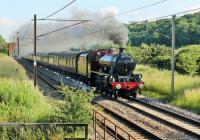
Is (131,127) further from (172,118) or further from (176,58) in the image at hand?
(176,58)

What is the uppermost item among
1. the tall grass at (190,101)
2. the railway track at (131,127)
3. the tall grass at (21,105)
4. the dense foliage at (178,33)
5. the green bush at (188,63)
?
the dense foliage at (178,33)

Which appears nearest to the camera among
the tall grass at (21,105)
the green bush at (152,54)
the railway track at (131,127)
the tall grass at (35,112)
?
the tall grass at (35,112)

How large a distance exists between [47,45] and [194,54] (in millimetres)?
46452

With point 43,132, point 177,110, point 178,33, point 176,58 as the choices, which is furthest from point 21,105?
point 178,33

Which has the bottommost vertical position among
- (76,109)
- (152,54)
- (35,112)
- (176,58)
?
(35,112)

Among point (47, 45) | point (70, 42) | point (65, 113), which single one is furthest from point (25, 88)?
point (47, 45)

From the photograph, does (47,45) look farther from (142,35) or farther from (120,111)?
(120,111)

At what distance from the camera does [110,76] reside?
28.9 meters

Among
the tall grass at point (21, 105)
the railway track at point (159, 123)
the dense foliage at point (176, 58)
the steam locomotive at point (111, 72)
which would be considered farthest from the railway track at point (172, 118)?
the dense foliage at point (176, 58)

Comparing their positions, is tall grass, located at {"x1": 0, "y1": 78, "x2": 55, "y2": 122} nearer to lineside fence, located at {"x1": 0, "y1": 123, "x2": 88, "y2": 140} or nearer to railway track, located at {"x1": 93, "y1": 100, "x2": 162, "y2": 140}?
lineside fence, located at {"x1": 0, "y1": 123, "x2": 88, "y2": 140}

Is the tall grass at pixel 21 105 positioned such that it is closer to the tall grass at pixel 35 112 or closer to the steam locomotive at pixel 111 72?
the tall grass at pixel 35 112

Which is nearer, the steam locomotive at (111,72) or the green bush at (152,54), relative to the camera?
the steam locomotive at (111,72)

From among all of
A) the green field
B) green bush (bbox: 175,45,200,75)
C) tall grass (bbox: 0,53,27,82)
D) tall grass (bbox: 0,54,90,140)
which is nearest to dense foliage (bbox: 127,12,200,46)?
green bush (bbox: 175,45,200,75)

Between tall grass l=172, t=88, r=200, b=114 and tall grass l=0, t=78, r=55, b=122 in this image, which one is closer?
tall grass l=0, t=78, r=55, b=122
